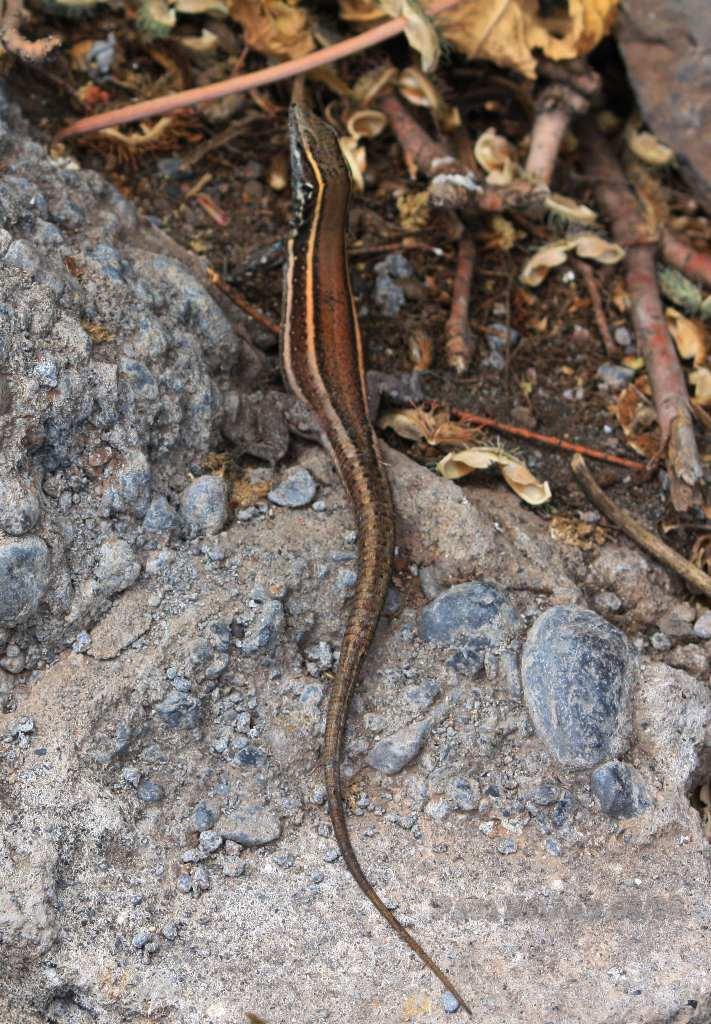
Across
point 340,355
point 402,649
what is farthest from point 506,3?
point 402,649

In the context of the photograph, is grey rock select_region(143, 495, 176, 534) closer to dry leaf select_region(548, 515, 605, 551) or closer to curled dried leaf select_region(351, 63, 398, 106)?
dry leaf select_region(548, 515, 605, 551)

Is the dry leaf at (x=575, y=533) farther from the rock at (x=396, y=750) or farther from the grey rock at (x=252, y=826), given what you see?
the grey rock at (x=252, y=826)

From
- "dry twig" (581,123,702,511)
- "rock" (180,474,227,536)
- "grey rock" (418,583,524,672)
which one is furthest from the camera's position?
"dry twig" (581,123,702,511)

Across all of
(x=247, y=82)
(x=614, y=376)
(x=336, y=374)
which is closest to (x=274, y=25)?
(x=247, y=82)

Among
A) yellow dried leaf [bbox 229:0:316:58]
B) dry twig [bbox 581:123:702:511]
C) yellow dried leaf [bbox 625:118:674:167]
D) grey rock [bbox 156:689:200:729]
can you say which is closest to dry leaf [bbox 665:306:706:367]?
dry twig [bbox 581:123:702:511]

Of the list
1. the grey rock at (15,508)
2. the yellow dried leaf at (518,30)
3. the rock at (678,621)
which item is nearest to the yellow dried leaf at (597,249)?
the yellow dried leaf at (518,30)

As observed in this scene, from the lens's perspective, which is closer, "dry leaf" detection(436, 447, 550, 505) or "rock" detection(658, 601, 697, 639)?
"rock" detection(658, 601, 697, 639)
